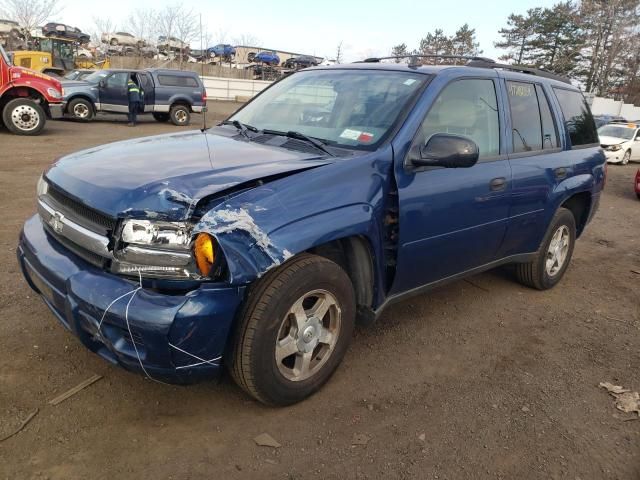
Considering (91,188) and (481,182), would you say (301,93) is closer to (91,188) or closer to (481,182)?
(481,182)

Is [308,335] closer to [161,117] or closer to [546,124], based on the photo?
[546,124]

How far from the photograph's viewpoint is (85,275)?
95.7 inches

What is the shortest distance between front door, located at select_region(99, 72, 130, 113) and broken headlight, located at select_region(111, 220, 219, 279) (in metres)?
16.1

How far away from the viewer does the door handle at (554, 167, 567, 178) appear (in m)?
4.25

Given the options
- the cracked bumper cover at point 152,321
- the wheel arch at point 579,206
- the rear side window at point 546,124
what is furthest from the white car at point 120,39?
the cracked bumper cover at point 152,321

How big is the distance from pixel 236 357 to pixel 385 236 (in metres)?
1.10

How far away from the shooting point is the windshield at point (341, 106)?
317cm

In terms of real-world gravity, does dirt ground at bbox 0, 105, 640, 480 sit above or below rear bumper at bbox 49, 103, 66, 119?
below

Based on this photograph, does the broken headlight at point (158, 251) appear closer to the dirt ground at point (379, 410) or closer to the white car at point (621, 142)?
the dirt ground at point (379, 410)

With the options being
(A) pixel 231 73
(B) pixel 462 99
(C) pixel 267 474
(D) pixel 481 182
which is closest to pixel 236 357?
(C) pixel 267 474

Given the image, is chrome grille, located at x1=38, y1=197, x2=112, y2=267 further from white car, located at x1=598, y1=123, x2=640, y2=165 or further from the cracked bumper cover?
white car, located at x1=598, y1=123, x2=640, y2=165

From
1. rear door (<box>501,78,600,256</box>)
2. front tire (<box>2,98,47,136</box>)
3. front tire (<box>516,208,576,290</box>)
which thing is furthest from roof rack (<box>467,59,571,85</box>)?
front tire (<box>2,98,47,136</box>)

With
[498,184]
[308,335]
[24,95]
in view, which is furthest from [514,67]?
[24,95]

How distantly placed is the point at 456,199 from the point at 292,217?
51.9 inches
